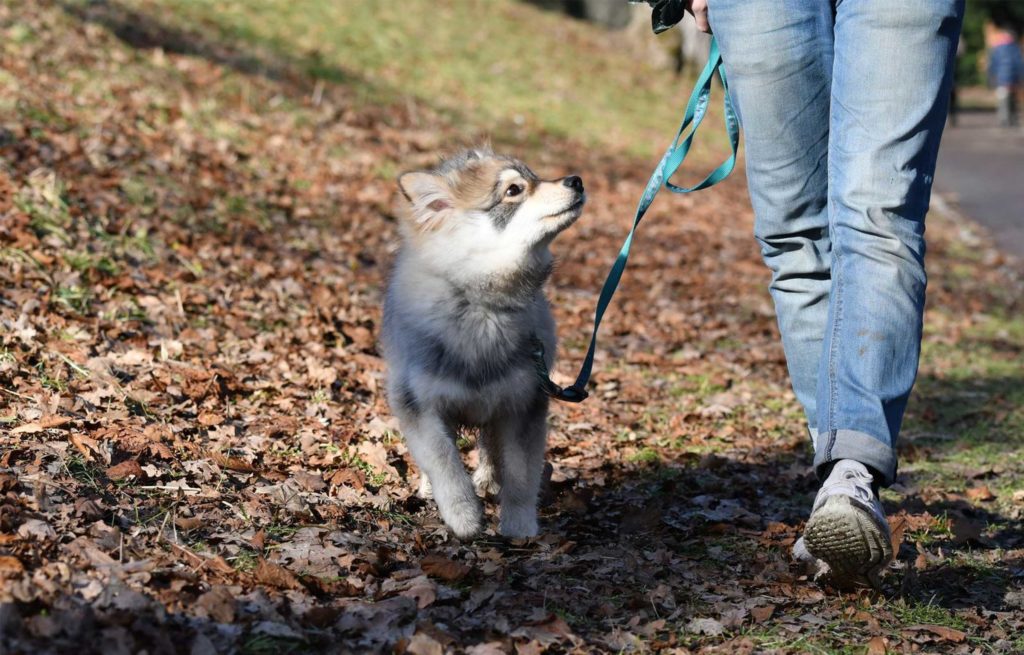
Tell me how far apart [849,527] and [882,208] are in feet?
3.12

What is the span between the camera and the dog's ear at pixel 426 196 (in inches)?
156

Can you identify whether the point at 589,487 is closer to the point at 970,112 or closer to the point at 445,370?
the point at 445,370

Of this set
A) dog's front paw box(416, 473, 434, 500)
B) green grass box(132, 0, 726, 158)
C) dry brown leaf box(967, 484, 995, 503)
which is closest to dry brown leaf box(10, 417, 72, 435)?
dog's front paw box(416, 473, 434, 500)

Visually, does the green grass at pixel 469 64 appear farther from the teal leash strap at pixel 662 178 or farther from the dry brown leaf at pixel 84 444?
the dry brown leaf at pixel 84 444

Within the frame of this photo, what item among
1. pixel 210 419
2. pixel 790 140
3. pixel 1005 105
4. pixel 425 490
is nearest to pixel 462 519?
pixel 425 490

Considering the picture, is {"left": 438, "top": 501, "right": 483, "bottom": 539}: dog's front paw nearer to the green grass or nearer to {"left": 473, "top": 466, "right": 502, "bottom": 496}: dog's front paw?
{"left": 473, "top": 466, "right": 502, "bottom": 496}: dog's front paw

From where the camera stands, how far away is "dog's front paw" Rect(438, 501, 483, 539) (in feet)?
12.2

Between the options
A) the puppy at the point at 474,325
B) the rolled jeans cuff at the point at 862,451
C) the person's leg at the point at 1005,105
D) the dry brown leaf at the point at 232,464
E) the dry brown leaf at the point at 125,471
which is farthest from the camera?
the person's leg at the point at 1005,105

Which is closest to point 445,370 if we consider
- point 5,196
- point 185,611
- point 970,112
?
point 185,611

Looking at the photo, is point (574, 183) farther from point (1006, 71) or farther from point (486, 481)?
point (1006, 71)

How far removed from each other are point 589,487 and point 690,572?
1054mm

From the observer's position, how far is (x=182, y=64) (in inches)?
487

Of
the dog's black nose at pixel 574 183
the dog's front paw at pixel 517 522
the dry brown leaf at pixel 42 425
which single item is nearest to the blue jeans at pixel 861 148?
the dog's black nose at pixel 574 183

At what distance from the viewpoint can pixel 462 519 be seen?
3715mm
